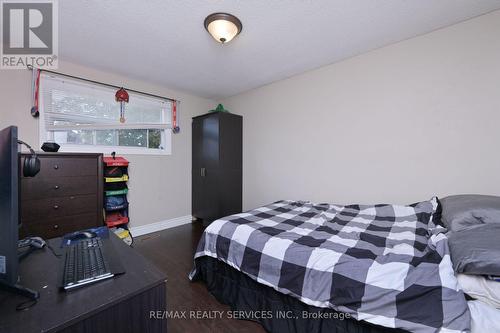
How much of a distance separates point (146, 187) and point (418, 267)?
11.1ft

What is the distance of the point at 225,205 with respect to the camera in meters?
3.44

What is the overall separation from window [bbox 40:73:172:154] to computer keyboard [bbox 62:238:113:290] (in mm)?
2175

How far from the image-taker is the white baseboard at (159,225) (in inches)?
124

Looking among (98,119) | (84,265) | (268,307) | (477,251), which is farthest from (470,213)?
(98,119)

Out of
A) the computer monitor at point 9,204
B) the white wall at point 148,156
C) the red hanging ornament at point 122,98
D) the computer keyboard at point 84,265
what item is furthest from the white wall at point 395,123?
the computer monitor at point 9,204

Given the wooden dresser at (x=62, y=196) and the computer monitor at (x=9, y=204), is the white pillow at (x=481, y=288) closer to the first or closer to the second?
the computer monitor at (x=9, y=204)

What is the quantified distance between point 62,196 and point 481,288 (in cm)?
322

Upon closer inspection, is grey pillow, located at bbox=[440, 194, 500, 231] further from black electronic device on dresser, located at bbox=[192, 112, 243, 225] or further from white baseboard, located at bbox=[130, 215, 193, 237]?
white baseboard, located at bbox=[130, 215, 193, 237]

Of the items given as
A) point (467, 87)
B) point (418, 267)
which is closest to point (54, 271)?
point (418, 267)

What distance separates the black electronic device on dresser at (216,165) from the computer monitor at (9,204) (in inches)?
106

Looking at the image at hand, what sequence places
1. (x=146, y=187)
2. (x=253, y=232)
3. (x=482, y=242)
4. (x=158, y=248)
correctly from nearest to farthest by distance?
(x=482, y=242)
(x=253, y=232)
(x=158, y=248)
(x=146, y=187)

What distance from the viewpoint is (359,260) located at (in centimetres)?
117

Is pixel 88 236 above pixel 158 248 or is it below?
above

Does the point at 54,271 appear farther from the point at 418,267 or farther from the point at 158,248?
the point at 158,248
